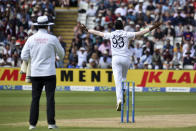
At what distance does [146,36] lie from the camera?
27438 millimetres

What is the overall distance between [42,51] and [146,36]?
17.3 meters

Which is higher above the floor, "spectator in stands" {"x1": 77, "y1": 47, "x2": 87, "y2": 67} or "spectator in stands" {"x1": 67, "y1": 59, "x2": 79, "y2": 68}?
"spectator in stands" {"x1": 77, "y1": 47, "x2": 87, "y2": 67}

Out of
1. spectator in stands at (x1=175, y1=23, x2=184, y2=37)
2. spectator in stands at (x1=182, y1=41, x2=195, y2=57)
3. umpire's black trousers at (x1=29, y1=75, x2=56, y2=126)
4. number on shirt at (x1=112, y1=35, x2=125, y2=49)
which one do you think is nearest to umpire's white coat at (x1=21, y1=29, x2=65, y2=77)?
umpire's black trousers at (x1=29, y1=75, x2=56, y2=126)

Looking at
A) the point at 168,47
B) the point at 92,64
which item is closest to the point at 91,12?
the point at 92,64

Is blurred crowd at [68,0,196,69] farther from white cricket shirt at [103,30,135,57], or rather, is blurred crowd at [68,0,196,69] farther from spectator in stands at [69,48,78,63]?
white cricket shirt at [103,30,135,57]

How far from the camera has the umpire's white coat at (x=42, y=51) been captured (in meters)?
10.5

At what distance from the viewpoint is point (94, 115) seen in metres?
14.0

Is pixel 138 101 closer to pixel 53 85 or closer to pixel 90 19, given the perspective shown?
pixel 53 85

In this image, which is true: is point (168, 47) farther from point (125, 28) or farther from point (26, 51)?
point (26, 51)

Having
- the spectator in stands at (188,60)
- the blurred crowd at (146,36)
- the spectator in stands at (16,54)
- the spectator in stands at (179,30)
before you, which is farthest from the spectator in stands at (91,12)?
the spectator in stands at (188,60)

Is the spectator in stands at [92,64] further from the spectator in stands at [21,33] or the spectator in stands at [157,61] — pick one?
the spectator in stands at [21,33]

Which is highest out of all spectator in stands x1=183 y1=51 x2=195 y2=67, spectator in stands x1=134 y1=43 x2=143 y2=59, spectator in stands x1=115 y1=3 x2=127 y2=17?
spectator in stands x1=115 y1=3 x2=127 y2=17

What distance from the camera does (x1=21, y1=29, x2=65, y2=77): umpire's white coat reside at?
10484mm

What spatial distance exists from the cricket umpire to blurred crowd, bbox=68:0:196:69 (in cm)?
1507
